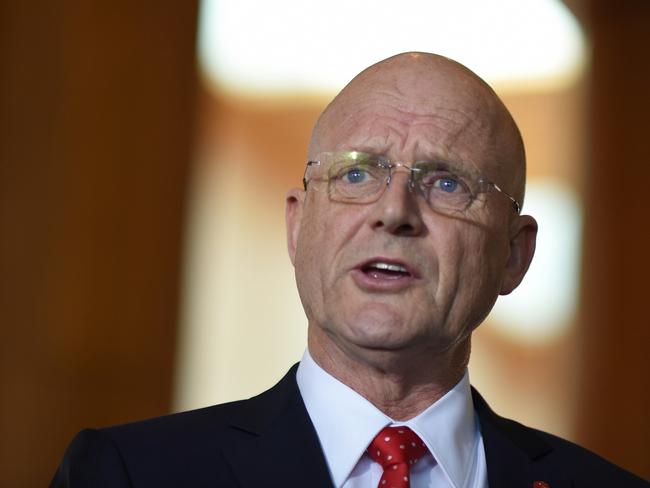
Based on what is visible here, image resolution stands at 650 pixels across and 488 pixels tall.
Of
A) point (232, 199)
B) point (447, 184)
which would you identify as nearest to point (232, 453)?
point (447, 184)

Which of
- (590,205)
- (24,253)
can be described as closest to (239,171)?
(24,253)

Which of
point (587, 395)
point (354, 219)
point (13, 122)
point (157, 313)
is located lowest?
point (587, 395)

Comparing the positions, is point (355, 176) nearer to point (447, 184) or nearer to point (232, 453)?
point (447, 184)

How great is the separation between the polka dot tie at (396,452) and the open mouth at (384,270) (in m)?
0.30

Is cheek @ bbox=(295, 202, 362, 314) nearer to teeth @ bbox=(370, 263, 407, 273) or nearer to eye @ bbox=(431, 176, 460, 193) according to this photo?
teeth @ bbox=(370, 263, 407, 273)

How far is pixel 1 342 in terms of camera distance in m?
4.34

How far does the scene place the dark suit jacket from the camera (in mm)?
2014

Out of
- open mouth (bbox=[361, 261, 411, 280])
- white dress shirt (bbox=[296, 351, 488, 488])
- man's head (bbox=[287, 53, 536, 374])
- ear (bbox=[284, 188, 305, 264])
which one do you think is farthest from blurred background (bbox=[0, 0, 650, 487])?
open mouth (bbox=[361, 261, 411, 280])

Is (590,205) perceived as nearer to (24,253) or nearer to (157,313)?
(157,313)

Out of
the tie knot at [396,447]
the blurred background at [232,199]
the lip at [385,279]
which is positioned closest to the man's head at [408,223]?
the lip at [385,279]

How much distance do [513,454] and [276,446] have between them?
0.50m

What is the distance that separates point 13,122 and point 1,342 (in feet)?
2.86

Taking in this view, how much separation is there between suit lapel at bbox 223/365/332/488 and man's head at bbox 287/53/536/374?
0.16 meters

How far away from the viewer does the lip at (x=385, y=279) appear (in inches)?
81.7
